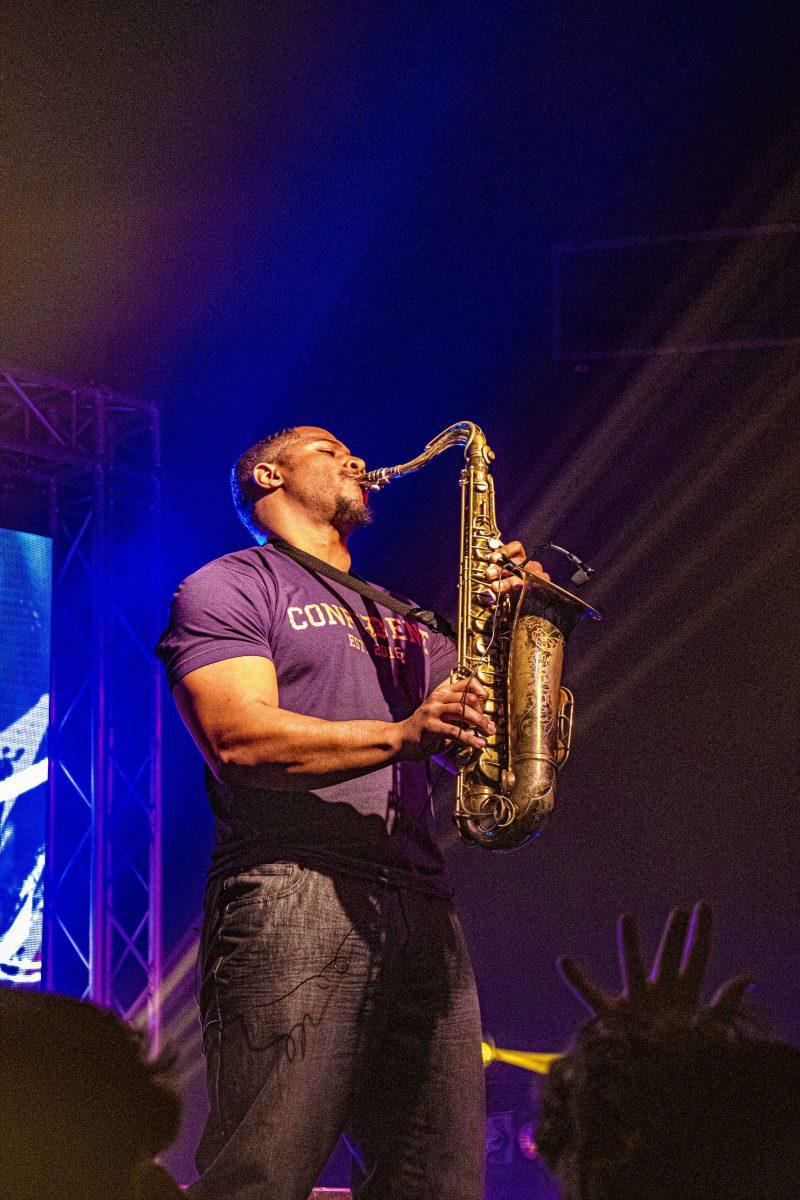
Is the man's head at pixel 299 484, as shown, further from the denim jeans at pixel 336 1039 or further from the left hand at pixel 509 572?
the denim jeans at pixel 336 1039

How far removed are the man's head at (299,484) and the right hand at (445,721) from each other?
953 mm

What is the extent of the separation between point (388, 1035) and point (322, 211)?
4.60 metres

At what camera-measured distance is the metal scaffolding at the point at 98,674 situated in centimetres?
684

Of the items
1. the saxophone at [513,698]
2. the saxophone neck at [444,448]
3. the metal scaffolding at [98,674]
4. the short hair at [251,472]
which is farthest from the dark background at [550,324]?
the saxophone at [513,698]

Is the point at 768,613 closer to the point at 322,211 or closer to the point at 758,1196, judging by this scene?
the point at 322,211

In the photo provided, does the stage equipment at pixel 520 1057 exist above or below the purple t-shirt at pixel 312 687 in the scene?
below

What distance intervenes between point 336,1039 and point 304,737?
2.10 feet

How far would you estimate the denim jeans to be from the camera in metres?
2.62

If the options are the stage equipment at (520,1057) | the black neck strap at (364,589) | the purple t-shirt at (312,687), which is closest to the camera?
the purple t-shirt at (312,687)

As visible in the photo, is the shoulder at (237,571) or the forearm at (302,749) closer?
the forearm at (302,749)

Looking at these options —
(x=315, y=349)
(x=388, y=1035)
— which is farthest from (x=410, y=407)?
(x=388, y=1035)

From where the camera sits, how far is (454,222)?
6500 millimetres

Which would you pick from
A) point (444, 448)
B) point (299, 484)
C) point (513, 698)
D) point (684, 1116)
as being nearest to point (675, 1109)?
point (684, 1116)

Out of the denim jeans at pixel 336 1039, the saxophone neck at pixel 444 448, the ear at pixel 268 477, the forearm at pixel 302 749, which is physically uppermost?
the saxophone neck at pixel 444 448
